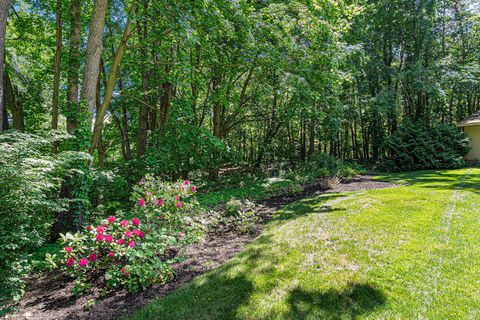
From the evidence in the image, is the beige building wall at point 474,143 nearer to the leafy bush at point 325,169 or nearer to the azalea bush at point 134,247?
the leafy bush at point 325,169

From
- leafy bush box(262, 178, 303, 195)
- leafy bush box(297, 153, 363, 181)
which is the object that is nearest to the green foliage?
leafy bush box(262, 178, 303, 195)

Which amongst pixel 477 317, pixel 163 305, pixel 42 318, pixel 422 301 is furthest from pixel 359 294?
pixel 42 318

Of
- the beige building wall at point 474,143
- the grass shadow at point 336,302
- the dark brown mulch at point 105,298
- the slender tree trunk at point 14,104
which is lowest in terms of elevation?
the dark brown mulch at point 105,298

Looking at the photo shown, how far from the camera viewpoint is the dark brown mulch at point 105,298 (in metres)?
2.54

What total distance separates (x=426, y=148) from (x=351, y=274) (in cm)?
1221

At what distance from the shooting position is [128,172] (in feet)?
24.7

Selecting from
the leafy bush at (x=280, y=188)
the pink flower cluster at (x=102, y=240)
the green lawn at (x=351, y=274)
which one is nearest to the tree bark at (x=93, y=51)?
the pink flower cluster at (x=102, y=240)

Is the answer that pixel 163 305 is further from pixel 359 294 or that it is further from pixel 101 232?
pixel 359 294

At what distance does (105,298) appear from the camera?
9.07ft

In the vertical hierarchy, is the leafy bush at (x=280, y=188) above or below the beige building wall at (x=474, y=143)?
below

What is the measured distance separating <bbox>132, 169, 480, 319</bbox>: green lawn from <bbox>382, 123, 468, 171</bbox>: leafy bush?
328 inches

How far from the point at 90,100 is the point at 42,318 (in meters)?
3.87

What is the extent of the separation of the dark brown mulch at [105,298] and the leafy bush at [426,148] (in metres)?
11.2

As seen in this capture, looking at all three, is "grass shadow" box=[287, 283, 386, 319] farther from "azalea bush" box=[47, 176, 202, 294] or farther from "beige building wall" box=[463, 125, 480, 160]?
"beige building wall" box=[463, 125, 480, 160]
